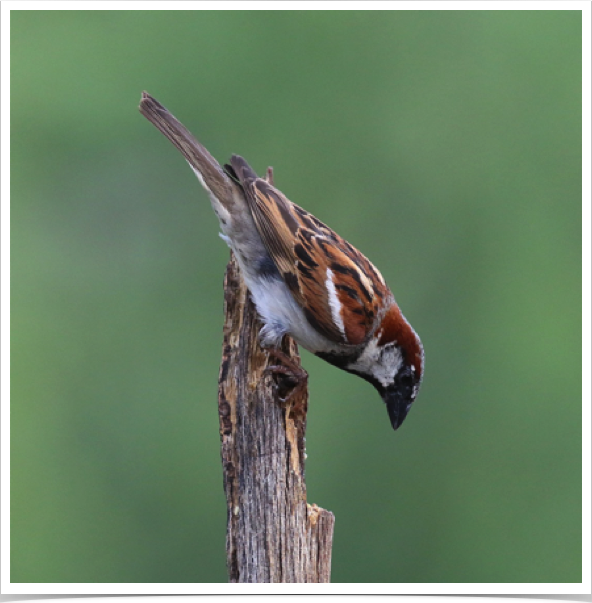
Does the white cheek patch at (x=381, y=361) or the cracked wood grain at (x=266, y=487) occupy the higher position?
the white cheek patch at (x=381, y=361)

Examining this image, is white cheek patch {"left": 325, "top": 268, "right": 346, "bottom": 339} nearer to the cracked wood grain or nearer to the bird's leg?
the bird's leg

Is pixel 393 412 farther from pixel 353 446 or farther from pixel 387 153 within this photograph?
pixel 387 153

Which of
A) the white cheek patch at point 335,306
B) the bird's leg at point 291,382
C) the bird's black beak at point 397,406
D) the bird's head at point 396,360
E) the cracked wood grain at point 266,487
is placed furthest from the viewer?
the bird's black beak at point 397,406

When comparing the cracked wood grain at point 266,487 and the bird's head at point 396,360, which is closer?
the cracked wood grain at point 266,487

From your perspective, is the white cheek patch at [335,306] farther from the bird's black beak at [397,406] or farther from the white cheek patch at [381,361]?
the bird's black beak at [397,406]

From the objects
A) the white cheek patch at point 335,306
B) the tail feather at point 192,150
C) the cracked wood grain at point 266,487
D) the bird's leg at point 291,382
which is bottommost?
the cracked wood grain at point 266,487

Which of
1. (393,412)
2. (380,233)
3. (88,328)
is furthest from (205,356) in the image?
(393,412)

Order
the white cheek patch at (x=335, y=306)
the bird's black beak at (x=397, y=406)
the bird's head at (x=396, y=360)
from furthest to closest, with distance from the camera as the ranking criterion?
the bird's black beak at (x=397, y=406) → the bird's head at (x=396, y=360) → the white cheek patch at (x=335, y=306)

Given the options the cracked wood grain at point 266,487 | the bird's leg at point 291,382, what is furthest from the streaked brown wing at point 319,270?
the cracked wood grain at point 266,487
